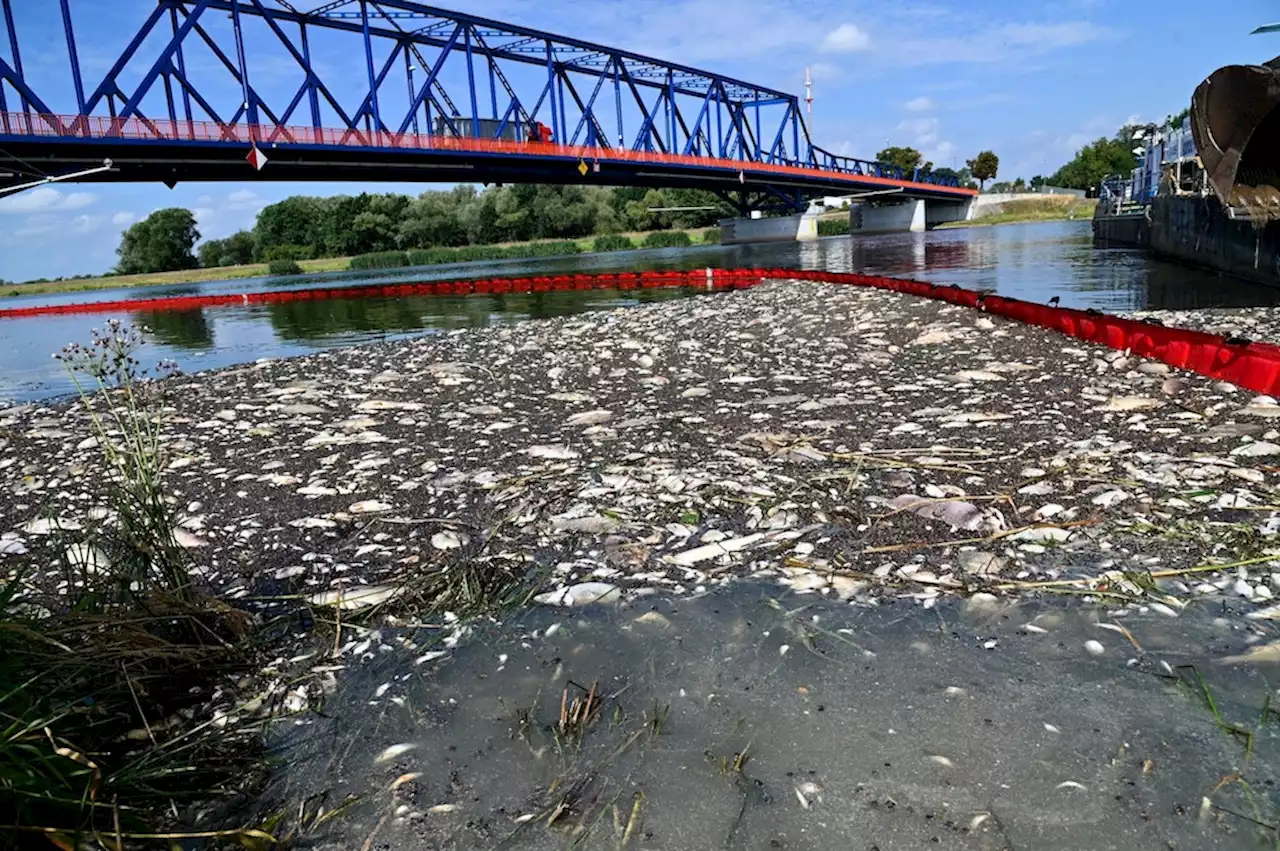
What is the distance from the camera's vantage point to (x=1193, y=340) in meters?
7.02

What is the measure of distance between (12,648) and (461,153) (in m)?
50.9

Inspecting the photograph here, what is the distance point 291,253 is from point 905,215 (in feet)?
300

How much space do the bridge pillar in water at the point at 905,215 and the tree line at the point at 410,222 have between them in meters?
17.9

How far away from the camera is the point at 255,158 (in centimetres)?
4247

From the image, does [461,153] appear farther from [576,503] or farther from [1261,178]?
[576,503]

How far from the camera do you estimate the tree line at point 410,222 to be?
359 feet

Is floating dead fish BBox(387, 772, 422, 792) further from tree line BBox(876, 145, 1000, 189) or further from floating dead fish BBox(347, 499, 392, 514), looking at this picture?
tree line BBox(876, 145, 1000, 189)

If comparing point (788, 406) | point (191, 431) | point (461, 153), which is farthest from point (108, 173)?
point (788, 406)

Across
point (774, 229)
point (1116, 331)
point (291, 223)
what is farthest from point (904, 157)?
point (1116, 331)

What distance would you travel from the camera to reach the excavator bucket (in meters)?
13.0

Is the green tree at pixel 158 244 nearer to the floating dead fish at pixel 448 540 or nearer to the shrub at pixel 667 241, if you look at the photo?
the shrub at pixel 667 241

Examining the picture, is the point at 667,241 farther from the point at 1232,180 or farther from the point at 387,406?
the point at 387,406

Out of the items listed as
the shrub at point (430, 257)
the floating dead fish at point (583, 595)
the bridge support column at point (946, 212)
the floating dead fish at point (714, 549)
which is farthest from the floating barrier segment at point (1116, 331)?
the bridge support column at point (946, 212)

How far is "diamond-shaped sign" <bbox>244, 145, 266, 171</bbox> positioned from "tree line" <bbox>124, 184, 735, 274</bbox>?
194 ft
